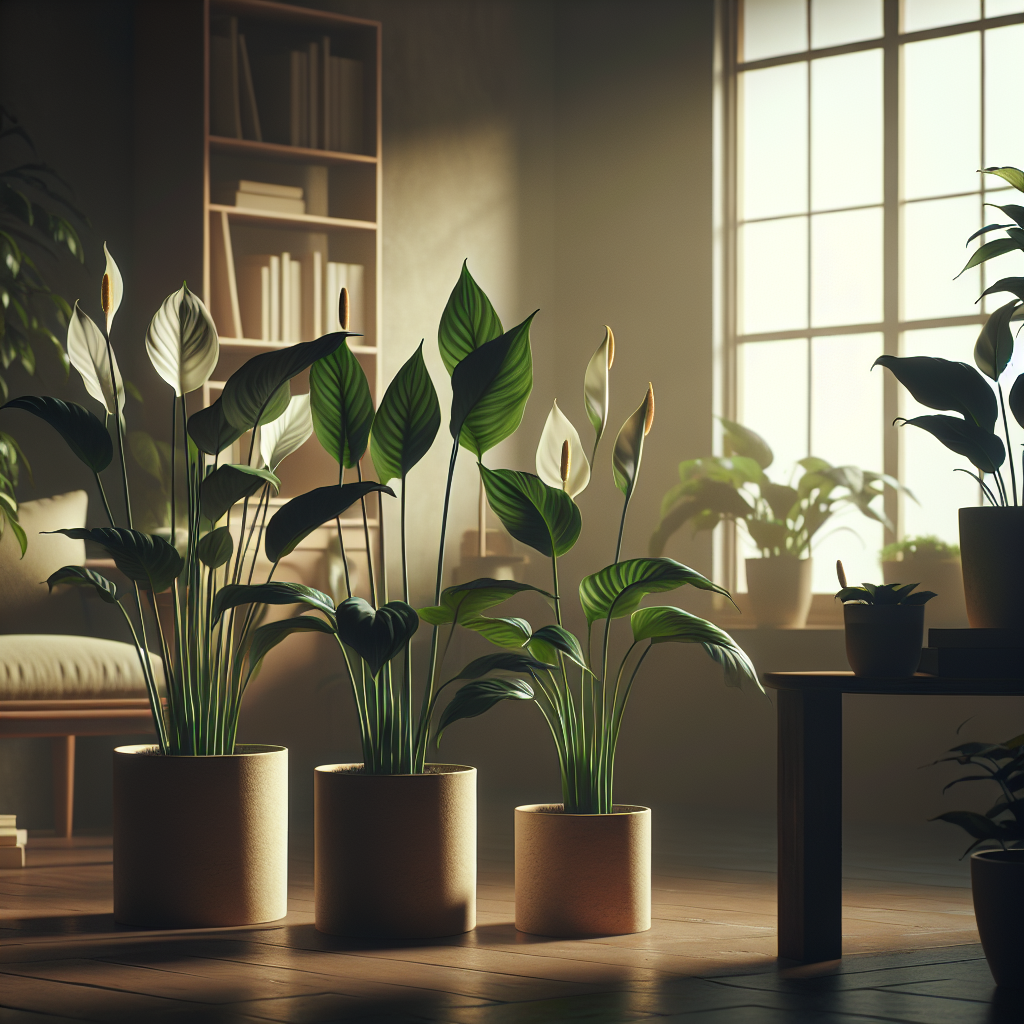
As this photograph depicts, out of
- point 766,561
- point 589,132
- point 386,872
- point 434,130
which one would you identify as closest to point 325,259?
point 434,130

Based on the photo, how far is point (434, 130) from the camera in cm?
573

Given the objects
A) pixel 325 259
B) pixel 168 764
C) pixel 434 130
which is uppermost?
pixel 434 130

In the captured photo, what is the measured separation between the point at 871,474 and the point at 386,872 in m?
2.80

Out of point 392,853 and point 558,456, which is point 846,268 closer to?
point 558,456

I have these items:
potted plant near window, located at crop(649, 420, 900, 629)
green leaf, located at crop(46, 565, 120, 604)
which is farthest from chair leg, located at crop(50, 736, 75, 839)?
potted plant near window, located at crop(649, 420, 900, 629)

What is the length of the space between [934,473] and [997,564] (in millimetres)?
2606

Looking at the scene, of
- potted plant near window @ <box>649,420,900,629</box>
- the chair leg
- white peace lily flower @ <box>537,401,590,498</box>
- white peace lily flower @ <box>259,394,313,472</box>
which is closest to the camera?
white peace lily flower @ <box>537,401,590,498</box>

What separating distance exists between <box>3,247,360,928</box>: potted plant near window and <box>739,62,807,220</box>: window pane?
300 cm

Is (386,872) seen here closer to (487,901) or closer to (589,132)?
(487,901)

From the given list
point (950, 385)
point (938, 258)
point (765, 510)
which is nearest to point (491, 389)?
point (950, 385)

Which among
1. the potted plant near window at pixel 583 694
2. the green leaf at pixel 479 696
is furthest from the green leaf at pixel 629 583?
the green leaf at pixel 479 696

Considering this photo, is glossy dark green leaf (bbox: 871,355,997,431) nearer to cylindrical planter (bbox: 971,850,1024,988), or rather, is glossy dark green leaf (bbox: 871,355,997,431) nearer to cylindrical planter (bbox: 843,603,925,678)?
cylindrical planter (bbox: 843,603,925,678)

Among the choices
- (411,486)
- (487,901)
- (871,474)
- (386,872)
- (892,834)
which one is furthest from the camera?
(411,486)

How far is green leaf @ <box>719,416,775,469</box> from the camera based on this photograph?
17.6 feet
